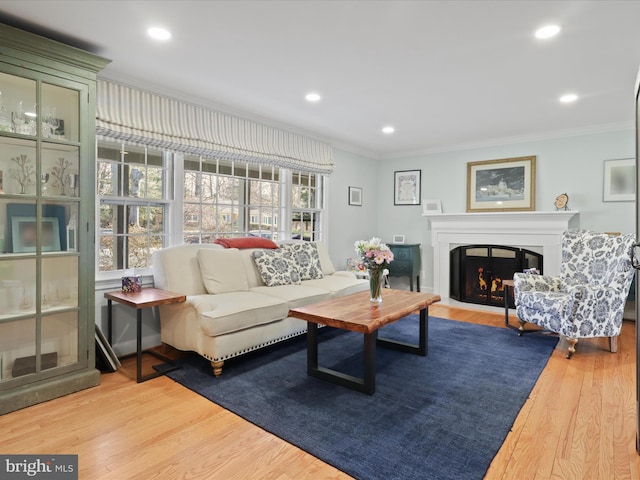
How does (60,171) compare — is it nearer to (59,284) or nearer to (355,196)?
(59,284)

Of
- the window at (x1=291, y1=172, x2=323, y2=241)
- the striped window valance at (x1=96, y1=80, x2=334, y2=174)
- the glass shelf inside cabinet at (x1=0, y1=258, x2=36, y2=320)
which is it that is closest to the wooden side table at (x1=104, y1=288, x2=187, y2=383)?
the glass shelf inside cabinet at (x1=0, y1=258, x2=36, y2=320)

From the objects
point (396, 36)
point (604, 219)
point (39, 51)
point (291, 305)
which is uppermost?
point (396, 36)

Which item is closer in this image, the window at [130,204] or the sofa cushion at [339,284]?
the window at [130,204]

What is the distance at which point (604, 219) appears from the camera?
465 cm

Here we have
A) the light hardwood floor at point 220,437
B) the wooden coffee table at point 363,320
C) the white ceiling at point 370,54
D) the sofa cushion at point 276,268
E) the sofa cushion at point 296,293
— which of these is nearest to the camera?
the light hardwood floor at point 220,437

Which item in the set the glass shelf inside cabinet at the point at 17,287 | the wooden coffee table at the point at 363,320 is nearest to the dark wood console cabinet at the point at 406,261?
the wooden coffee table at the point at 363,320

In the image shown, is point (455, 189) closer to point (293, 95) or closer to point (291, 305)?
point (293, 95)

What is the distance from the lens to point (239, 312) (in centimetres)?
294

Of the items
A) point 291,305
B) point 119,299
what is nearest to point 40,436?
point 119,299

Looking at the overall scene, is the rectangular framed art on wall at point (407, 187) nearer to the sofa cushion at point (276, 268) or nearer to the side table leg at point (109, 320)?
the sofa cushion at point (276, 268)

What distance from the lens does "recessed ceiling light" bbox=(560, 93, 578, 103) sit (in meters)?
3.58

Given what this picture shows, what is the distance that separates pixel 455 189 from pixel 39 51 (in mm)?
5121

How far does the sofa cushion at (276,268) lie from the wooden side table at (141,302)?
1.02 metres

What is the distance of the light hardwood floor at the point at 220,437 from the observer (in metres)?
1.79
